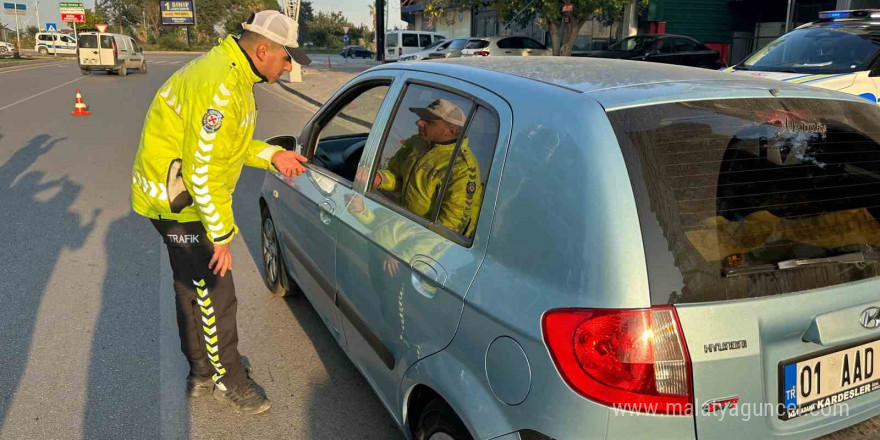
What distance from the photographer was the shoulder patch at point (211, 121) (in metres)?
2.52

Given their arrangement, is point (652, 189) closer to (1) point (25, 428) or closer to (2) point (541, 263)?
(2) point (541, 263)

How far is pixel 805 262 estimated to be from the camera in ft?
5.68

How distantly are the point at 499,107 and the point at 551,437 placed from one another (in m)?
1.04

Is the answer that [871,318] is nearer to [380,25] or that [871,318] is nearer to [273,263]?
[273,263]

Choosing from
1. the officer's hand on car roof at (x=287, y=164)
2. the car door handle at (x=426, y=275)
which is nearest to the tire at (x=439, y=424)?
the car door handle at (x=426, y=275)

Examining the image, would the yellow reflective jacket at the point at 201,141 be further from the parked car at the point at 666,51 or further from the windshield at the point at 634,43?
the windshield at the point at 634,43

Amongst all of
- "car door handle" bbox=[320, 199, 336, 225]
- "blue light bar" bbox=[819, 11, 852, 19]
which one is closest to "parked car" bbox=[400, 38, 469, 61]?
"blue light bar" bbox=[819, 11, 852, 19]

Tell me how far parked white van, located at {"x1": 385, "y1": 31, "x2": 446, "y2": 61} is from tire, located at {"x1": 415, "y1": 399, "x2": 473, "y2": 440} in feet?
102

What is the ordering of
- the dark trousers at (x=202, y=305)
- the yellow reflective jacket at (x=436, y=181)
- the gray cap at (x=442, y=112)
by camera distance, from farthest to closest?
1. the dark trousers at (x=202, y=305)
2. the gray cap at (x=442, y=112)
3. the yellow reflective jacket at (x=436, y=181)

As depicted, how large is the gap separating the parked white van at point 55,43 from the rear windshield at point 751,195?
59723 millimetres

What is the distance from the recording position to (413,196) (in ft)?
8.25

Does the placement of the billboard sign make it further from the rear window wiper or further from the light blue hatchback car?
the rear window wiper

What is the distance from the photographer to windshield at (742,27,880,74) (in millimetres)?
7316

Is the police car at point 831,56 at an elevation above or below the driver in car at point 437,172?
above
